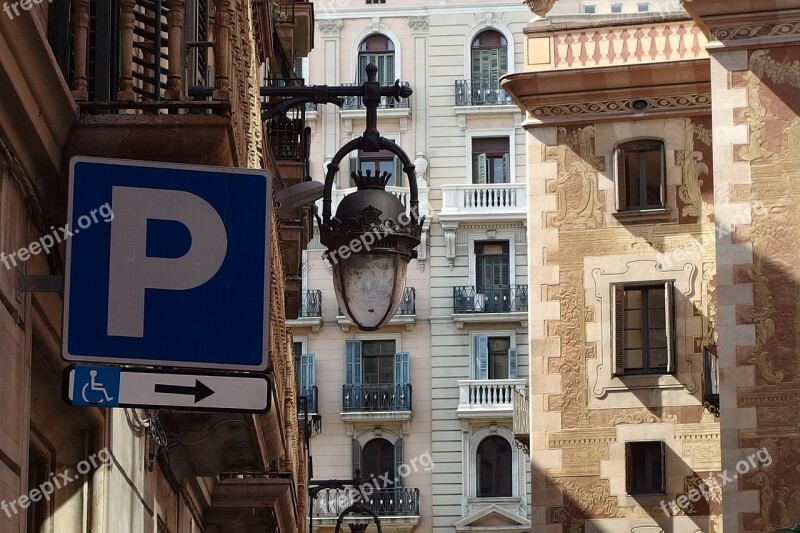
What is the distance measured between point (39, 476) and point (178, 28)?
247 centimetres

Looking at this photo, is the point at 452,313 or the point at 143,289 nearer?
the point at 143,289

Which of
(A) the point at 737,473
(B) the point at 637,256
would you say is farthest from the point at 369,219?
(B) the point at 637,256

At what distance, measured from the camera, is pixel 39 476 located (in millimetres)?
9305

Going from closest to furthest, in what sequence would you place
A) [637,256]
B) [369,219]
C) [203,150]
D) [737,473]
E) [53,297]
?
[203,150]
[53,297]
[369,219]
[737,473]
[637,256]

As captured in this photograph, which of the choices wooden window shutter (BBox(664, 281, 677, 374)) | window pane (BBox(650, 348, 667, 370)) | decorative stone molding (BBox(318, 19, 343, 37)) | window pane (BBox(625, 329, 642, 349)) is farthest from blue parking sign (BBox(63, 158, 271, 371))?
decorative stone molding (BBox(318, 19, 343, 37))

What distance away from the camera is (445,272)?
50.0m

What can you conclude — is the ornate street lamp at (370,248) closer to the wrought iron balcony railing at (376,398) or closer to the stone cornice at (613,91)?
the stone cornice at (613,91)

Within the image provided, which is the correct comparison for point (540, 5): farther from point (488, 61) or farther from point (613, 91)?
point (488, 61)

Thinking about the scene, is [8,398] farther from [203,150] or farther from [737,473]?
[737,473]

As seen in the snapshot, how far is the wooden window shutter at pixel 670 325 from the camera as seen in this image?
107 feet

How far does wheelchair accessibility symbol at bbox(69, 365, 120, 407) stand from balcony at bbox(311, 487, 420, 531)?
41061 mm

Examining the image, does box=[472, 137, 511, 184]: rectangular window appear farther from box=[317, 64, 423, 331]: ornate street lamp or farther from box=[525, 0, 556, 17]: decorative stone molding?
box=[317, 64, 423, 331]: ornate street lamp

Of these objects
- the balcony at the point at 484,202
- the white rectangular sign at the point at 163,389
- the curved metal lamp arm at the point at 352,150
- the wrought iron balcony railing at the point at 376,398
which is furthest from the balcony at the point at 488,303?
the white rectangular sign at the point at 163,389

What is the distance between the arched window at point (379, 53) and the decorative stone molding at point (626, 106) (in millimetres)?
18400
